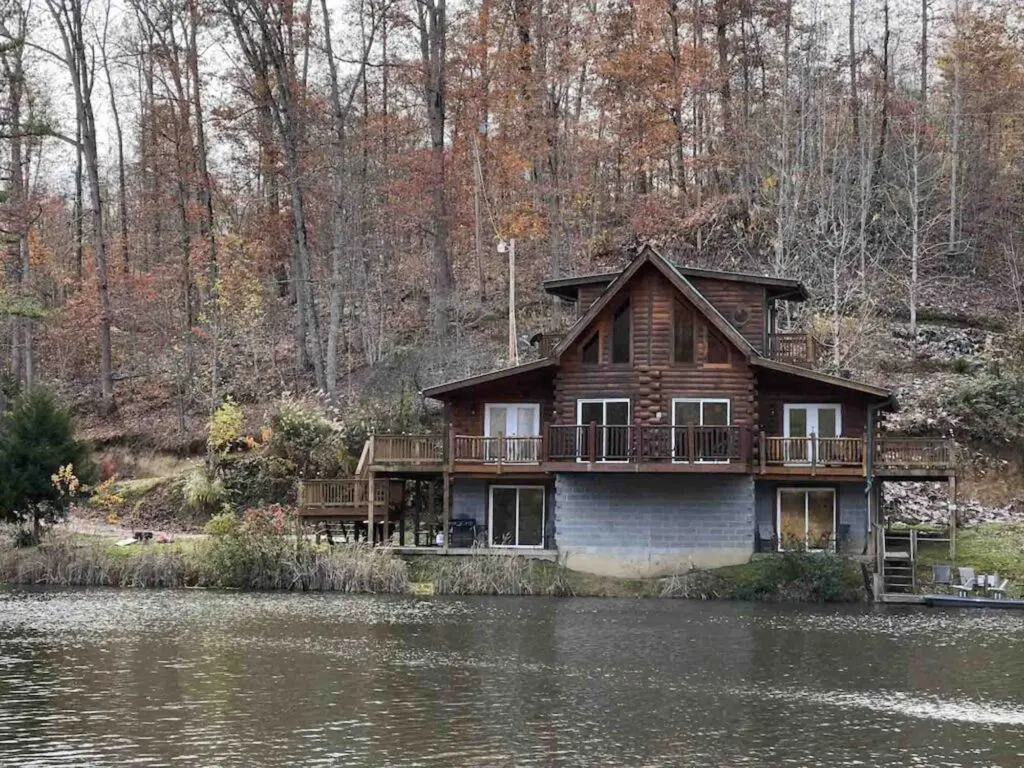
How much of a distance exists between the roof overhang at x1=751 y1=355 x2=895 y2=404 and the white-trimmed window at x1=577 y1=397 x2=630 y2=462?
416 centimetres

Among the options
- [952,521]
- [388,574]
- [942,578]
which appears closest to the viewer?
[942,578]

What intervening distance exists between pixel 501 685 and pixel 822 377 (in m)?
18.0

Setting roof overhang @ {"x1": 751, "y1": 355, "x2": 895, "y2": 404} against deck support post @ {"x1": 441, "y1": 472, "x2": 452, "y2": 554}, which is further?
deck support post @ {"x1": 441, "y1": 472, "x2": 452, "y2": 554}

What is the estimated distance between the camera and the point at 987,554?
36.6 metres

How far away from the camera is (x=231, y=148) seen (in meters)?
61.5

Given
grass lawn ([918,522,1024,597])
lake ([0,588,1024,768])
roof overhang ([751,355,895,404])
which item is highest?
roof overhang ([751,355,895,404])

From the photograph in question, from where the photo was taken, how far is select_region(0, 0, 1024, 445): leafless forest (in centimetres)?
5338

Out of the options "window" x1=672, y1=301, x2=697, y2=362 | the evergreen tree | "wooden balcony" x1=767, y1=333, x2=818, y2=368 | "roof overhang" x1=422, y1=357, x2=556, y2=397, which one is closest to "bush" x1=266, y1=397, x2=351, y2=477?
the evergreen tree

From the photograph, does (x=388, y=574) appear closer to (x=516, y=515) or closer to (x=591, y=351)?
(x=516, y=515)

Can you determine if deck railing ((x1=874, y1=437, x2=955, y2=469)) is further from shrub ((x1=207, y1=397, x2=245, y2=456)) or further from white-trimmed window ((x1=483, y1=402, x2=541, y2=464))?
shrub ((x1=207, y1=397, x2=245, y2=456))

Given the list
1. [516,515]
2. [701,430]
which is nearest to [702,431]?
[701,430]

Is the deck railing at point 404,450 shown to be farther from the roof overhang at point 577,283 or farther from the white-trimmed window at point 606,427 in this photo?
the roof overhang at point 577,283

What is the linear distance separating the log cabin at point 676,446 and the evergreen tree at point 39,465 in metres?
7.67

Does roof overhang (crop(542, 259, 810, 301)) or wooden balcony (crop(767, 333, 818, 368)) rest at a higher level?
roof overhang (crop(542, 259, 810, 301))
